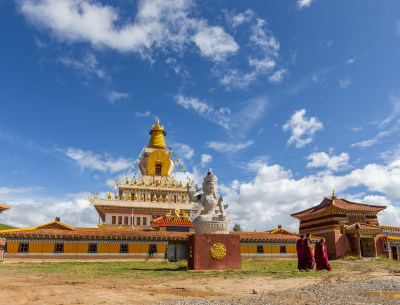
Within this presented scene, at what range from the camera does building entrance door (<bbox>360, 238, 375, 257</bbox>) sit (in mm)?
34912

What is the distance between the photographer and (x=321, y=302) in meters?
8.30

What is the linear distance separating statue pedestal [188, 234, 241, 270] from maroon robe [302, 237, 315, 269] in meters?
3.21

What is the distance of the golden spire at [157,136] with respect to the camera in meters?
58.9

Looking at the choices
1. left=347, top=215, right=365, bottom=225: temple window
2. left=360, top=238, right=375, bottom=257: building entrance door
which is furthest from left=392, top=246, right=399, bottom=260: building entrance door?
left=347, top=215, right=365, bottom=225: temple window

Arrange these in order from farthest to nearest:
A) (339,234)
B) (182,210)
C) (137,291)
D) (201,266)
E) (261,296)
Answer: (182,210) < (339,234) < (201,266) < (137,291) < (261,296)

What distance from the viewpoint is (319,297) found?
9016 millimetres

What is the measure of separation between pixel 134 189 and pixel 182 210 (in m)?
7.96

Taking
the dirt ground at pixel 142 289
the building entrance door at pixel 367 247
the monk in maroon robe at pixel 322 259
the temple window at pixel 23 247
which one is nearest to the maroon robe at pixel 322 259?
the monk in maroon robe at pixel 322 259

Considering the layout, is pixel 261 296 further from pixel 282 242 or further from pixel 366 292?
pixel 282 242

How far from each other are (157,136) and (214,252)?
45.4 meters

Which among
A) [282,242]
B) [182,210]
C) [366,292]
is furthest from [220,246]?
[182,210]

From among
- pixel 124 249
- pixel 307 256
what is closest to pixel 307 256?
pixel 307 256

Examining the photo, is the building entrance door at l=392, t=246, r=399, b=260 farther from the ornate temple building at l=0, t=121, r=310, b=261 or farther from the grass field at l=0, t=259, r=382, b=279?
the grass field at l=0, t=259, r=382, b=279

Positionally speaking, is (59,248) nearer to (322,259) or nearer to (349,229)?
(322,259)
